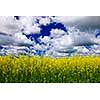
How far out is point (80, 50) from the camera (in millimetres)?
5656

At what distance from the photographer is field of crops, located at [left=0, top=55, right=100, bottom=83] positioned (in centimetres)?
566

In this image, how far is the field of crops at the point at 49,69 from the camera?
566 cm

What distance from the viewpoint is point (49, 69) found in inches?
226

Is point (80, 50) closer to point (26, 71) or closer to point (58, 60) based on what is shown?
point (58, 60)
